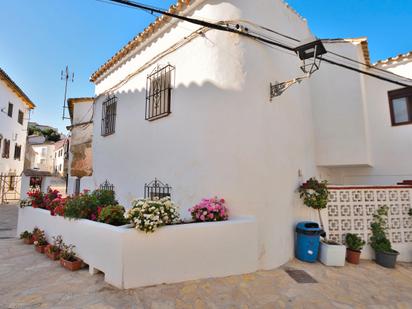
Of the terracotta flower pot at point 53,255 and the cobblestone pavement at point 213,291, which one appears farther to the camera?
the terracotta flower pot at point 53,255

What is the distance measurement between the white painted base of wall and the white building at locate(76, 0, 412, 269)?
50 cm

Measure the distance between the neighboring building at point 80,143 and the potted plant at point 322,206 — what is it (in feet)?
27.4

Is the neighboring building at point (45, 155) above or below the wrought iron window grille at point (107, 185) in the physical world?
above

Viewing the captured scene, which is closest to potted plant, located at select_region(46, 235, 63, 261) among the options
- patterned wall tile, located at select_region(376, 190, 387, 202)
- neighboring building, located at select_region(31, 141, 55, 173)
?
patterned wall tile, located at select_region(376, 190, 387, 202)

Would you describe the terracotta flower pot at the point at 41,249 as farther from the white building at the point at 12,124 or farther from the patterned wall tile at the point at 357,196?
the white building at the point at 12,124

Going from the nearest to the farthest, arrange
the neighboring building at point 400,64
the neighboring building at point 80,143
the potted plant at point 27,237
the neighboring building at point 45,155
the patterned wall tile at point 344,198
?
the patterned wall tile at point 344,198, the potted plant at point 27,237, the neighboring building at point 400,64, the neighboring building at point 80,143, the neighboring building at point 45,155

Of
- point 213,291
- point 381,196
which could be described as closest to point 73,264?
point 213,291

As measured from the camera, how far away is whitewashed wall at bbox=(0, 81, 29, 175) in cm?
1927

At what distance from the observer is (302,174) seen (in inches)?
249

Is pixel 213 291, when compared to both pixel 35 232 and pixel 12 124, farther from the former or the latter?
pixel 12 124

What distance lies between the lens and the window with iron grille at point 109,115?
8.59 m

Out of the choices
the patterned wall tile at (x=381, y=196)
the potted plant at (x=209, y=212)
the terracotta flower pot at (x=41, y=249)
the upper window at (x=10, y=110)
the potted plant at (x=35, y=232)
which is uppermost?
the upper window at (x=10, y=110)

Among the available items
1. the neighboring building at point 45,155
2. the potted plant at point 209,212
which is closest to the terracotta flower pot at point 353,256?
the potted plant at point 209,212

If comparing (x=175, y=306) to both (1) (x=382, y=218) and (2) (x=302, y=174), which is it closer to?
(2) (x=302, y=174)
